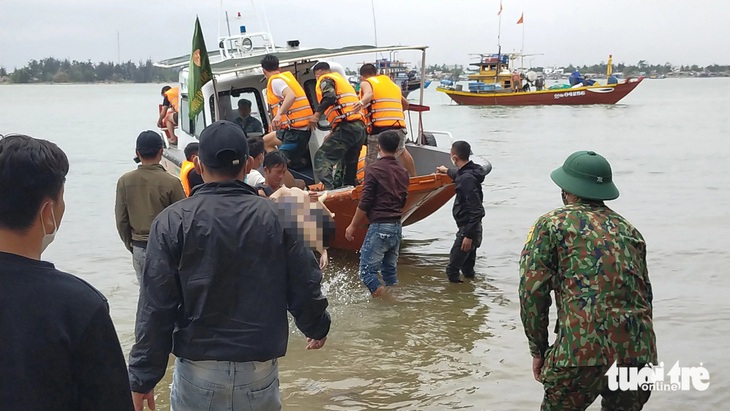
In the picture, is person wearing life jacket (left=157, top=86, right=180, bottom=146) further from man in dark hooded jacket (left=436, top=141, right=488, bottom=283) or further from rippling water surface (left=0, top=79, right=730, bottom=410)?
man in dark hooded jacket (left=436, top=141, right=488, bottom=283)

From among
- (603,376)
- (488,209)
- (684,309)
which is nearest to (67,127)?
(488,209)

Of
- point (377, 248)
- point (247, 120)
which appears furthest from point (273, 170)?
point (247, 120)

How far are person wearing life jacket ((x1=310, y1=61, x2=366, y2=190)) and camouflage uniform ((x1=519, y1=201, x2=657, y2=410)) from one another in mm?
5301

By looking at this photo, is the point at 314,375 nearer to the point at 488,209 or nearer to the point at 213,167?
the point at 213,167

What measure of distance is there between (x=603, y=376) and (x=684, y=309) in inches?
199

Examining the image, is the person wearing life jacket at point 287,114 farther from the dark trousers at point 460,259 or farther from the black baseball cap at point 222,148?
the black baseball cap at point 222,148

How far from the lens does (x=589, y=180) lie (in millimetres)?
Answer: 3428

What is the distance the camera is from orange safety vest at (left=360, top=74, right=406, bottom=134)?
8.60 meters

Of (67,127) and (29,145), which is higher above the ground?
(29,145)

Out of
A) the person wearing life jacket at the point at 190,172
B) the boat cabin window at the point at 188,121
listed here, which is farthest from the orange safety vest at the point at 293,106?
the person wearing life jacket at the point at 190,172

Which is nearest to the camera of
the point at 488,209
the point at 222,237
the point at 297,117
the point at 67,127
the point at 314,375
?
the point at 222,237

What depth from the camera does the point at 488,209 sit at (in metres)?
14.6

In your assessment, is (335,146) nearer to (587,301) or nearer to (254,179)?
(254,179)

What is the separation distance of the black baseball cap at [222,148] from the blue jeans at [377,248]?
164 inches
